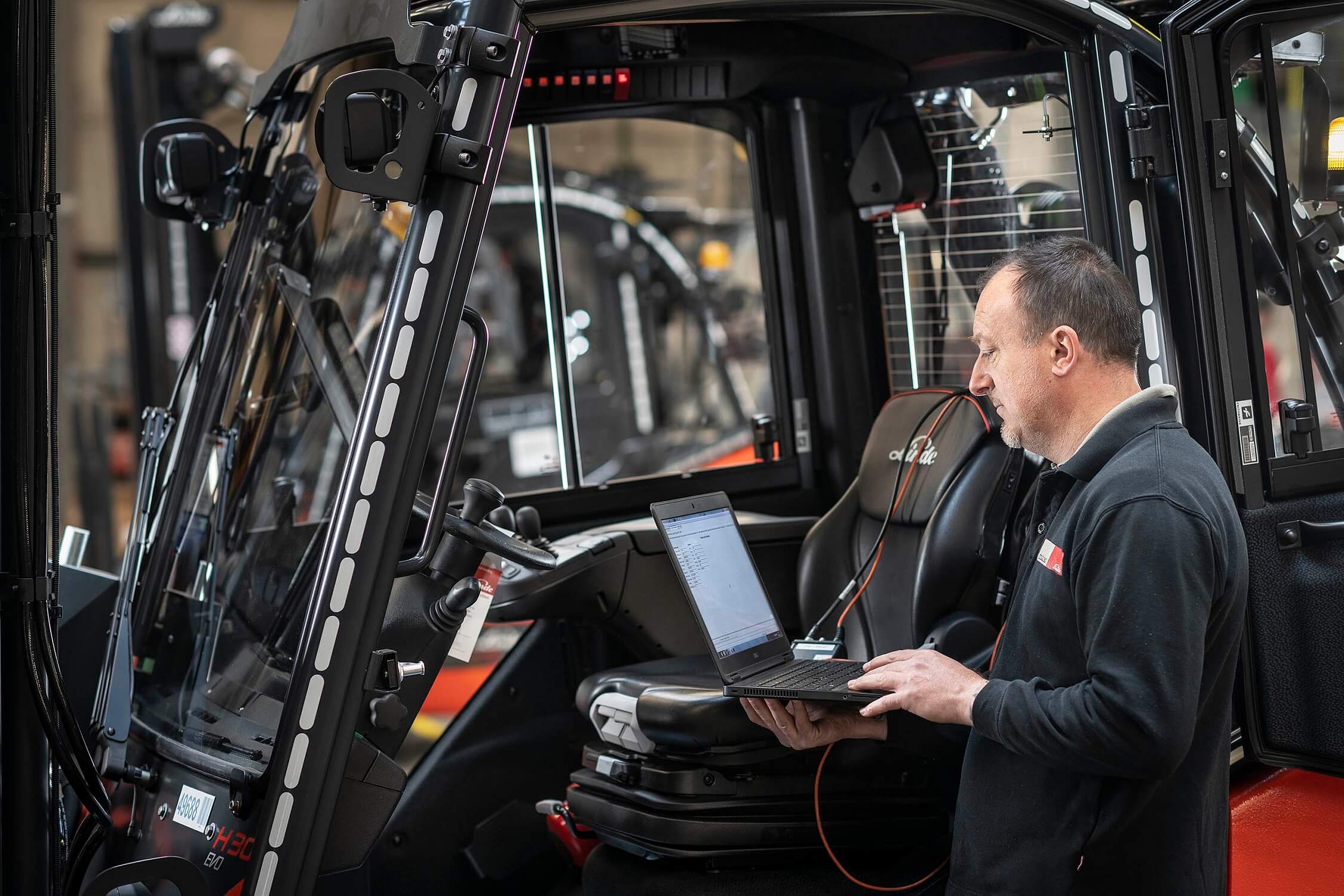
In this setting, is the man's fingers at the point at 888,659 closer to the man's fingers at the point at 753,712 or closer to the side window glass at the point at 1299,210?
the man's fingers at the point at 753,712

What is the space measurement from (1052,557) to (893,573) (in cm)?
129

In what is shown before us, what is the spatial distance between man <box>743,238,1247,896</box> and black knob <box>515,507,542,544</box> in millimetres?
873

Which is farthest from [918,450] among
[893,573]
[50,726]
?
[50,726]

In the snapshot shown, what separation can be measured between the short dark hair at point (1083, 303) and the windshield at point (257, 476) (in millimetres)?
1328

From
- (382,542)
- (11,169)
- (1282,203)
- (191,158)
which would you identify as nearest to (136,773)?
(382,542)

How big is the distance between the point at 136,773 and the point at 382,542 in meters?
0.81

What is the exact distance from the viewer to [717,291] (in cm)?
1212

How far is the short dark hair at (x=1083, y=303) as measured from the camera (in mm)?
1885

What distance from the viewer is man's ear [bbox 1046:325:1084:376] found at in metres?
1.88

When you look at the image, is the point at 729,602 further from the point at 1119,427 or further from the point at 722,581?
the point at 1119,427

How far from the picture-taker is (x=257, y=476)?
264 centimetres

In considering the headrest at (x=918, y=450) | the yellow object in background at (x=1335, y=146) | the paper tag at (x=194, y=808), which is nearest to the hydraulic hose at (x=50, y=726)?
the paper tag at (x=194, y=808)

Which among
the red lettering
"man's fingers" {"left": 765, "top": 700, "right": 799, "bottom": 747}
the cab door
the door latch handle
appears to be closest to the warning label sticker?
the cab door

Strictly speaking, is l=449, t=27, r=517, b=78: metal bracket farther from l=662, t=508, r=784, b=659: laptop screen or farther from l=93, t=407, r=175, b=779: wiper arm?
l=93, t=407, r=175, b=779: wiper arm
